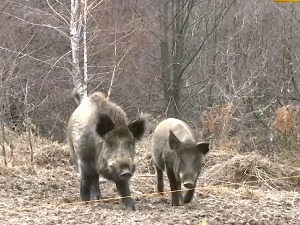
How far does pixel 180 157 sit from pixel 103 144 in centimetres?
97

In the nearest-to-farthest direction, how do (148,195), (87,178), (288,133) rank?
1. (87,178)
2. (148,195)
3. (288,133)

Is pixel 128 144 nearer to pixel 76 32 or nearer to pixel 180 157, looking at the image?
pixel 180 157

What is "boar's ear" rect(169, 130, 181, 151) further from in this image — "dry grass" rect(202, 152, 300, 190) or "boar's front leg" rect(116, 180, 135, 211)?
"dry grass" rect(202, 152, 300, 190)

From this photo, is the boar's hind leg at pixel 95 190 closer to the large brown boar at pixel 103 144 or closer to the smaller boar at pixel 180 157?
the large brown boar at pixel 103 144

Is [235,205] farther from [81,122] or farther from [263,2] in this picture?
[263,2]

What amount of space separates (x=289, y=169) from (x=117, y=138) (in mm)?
4245

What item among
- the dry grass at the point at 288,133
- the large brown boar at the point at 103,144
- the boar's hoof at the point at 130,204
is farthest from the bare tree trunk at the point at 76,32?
the boar's hoof at the point at 130,204

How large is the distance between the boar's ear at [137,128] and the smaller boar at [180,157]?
357 millimetres

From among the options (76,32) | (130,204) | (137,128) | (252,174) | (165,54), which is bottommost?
(130,204)

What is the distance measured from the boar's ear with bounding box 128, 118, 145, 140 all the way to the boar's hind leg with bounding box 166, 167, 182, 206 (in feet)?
1.94

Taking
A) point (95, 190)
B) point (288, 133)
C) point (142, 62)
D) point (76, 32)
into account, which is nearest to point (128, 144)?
point (95, 190)

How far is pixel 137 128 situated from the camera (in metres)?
8.39

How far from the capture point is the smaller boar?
8.04 metres

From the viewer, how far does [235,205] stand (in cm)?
798
